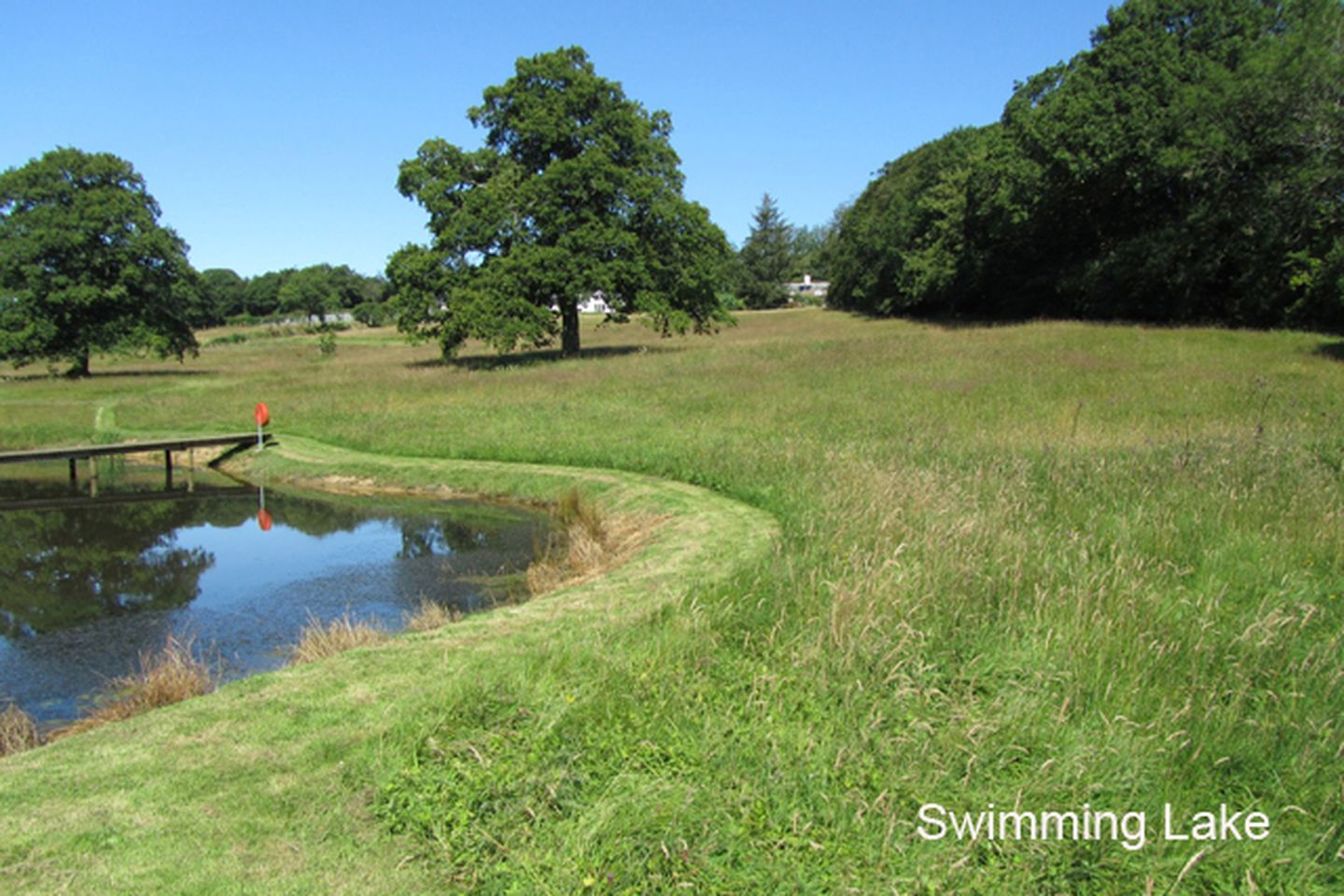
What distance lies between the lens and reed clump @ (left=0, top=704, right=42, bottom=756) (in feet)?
20.5

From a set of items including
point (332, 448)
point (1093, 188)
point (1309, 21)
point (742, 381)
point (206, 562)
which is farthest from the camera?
point (1093, 188)

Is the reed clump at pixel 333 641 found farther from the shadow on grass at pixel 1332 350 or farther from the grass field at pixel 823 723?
the shadow on grass at pixel 1332 350

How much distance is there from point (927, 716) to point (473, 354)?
42163mm

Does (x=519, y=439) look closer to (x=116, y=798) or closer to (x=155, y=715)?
(x=155, y=715)

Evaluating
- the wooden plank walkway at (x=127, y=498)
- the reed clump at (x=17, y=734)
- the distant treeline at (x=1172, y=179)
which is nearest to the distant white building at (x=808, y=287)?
the distant treeline at (x=1172, y=179)

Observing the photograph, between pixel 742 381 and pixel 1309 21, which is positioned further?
pixel 1309 21

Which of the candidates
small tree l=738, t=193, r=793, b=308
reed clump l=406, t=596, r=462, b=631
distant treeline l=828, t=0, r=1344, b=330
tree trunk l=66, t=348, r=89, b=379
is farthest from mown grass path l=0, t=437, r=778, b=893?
small tree l=738, t=193, r=793, b=308

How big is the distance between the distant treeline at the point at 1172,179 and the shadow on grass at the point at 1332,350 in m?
1.34

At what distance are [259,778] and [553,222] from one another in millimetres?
31884

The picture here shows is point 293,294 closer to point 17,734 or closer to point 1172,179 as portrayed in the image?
point 1172,179

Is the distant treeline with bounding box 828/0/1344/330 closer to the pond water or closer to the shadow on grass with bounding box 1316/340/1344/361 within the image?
the shadow on grass with bounding box 1316/340/1344/361

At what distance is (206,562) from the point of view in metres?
13.4

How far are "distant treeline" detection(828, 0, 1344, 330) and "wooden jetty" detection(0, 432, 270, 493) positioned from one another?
1166 inches

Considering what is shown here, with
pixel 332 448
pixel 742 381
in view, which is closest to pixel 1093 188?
pixel 742 381
